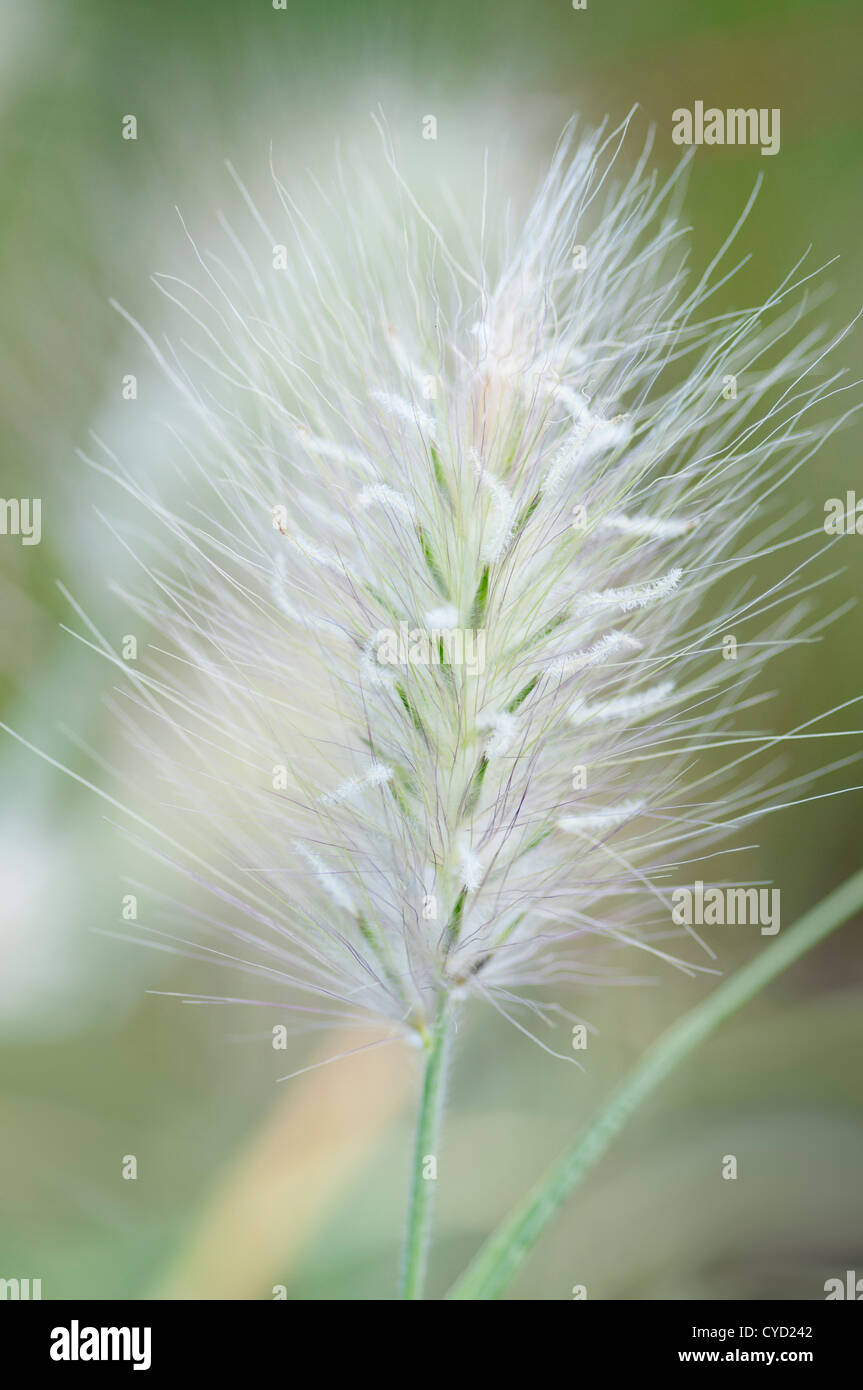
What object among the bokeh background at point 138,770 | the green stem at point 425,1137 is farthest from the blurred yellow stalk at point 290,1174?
the green stem at point 425,1137

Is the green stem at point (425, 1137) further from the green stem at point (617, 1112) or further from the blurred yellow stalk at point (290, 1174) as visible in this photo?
the blurred yellow stalk at point (290, 1174)

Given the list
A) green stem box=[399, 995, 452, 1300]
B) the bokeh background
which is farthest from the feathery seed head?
the bokeh background

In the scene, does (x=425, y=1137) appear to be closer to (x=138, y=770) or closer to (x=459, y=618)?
(x=459, y=618)

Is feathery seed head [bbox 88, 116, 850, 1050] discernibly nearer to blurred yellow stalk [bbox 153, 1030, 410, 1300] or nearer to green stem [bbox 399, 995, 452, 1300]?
green stem [bbox 399, 995, 452, 1300]
